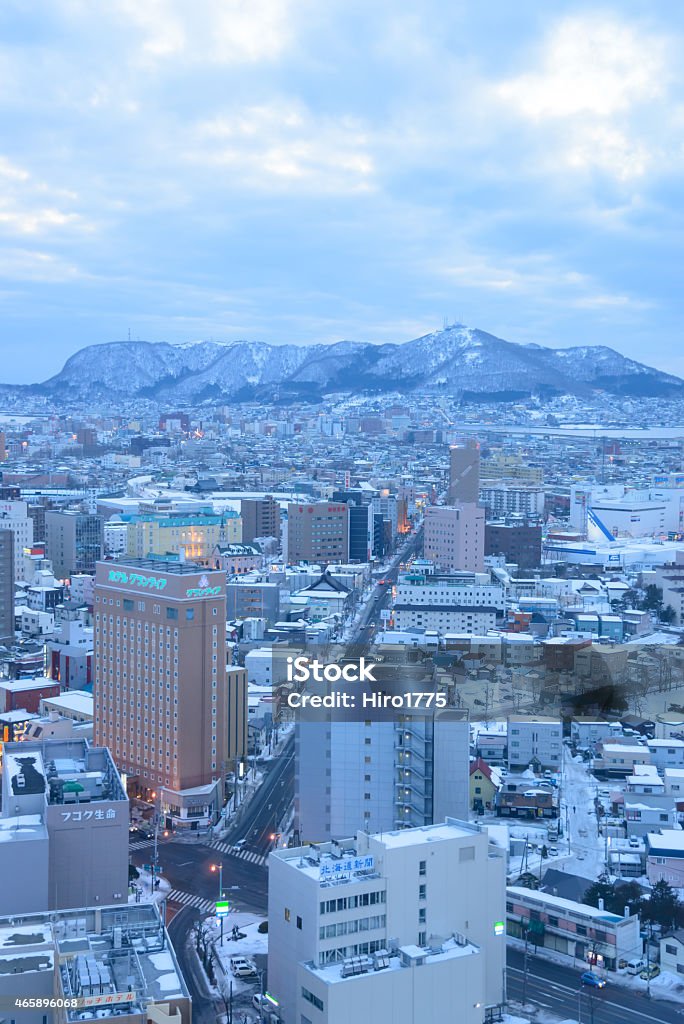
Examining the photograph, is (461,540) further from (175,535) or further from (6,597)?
(6,597)

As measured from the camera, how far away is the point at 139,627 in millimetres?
7633

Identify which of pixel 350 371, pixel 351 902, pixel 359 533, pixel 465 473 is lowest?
pixel 351 902

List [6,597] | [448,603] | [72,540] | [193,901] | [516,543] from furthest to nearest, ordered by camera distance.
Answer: [516,543] < [72,540] < [448,603] < [6,597] < [193,901]

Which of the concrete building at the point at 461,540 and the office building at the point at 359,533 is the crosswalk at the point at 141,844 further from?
the office building at the point at 359,533

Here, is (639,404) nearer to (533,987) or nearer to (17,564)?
(17,564)

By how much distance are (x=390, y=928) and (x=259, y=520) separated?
1553 cm

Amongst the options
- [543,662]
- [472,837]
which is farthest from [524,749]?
[472,837]

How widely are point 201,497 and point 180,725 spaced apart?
52.4ft

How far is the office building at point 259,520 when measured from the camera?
769 inches

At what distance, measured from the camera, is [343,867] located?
168 inches

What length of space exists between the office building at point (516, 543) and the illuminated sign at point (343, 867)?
41.0 ft

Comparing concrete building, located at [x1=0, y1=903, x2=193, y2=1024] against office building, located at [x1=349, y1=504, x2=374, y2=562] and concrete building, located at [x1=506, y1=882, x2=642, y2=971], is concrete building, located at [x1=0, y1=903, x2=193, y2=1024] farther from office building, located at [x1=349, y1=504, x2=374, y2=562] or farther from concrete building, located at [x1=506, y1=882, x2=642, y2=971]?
office building, located at [x1=349, y1=504, x2=374, y2=562]

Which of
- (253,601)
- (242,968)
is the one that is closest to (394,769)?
(242,968)

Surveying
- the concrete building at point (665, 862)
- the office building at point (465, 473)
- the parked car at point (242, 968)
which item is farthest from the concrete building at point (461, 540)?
the parked car at point (242, 968)
